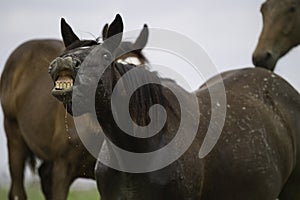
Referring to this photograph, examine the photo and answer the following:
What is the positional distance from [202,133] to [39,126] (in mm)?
2927

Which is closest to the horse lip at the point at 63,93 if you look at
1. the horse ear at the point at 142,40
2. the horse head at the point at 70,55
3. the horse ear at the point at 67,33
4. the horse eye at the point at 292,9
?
the horse head at the point at 70,55

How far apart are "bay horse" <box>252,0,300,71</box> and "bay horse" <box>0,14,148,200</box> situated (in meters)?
1.08

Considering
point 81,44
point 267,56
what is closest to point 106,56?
point 81,44

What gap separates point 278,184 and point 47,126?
2692 mm

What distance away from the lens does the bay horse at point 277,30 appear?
6500 mm

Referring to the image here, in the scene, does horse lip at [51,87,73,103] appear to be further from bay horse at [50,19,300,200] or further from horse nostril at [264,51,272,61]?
horse nostril at [264,51,272,61]

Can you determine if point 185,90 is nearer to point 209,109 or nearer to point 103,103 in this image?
point 209,109

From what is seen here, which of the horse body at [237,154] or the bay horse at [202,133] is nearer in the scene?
the bay horse at [202,133]

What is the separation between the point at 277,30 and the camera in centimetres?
676

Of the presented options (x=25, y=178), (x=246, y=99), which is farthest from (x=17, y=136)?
(x=246, y=99)

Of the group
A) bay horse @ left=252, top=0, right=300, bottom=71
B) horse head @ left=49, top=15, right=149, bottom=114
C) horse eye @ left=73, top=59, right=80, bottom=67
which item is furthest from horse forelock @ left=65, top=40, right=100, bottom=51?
bay horse @ left=252, top=0, right=300, bottom=71

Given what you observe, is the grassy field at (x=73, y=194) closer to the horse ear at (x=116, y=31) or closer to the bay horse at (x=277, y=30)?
the bay horse at (x=277, y=30)

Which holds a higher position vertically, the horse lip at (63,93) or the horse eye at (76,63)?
the horse eye at (76,63)

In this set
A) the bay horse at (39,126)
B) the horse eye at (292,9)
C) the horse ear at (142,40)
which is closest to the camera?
the horse ear at (142,40)
